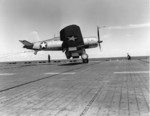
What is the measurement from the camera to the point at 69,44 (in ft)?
119

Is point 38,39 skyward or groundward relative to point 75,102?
skyward

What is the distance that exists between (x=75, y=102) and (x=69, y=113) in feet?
4.56

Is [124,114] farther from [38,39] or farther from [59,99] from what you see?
[38,39]

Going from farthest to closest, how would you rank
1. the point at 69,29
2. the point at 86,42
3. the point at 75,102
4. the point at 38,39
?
the point at 38,39
the point at 86,42
the point at 69,29
the point at 75,102

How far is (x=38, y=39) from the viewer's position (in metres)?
44.3

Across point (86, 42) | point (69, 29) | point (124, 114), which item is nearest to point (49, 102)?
point (124, 114)

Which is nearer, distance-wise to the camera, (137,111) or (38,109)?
(137,111)

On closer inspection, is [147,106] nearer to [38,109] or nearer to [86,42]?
[38,109]

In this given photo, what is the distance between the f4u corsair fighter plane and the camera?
114 ft

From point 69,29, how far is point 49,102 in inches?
1087

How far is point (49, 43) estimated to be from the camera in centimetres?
3894

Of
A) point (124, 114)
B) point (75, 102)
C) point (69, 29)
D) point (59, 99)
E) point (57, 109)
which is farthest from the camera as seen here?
point (69, 29)

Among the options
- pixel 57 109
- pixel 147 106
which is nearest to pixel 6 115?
pixel 57 109

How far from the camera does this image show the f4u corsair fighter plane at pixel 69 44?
34.7 meters
